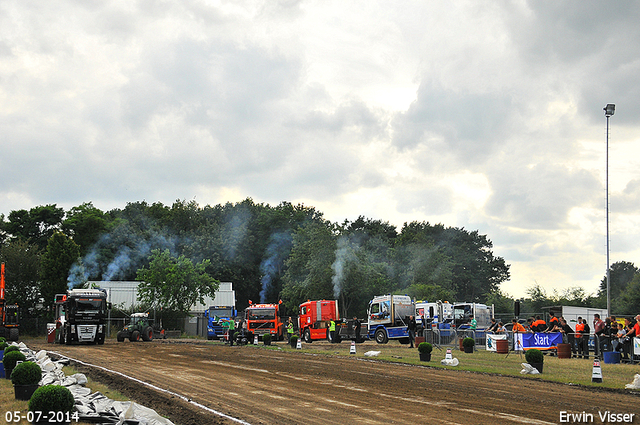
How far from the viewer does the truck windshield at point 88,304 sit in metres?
36.8

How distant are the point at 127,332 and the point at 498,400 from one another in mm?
35080

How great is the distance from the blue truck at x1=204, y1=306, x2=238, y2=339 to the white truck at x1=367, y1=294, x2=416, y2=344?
14038mm

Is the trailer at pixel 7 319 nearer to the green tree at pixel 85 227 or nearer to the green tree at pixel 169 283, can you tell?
the green tree at pixel 169 283

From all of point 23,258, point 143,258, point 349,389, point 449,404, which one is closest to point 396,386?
point 349,389

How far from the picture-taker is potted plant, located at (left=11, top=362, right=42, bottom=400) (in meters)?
11.8

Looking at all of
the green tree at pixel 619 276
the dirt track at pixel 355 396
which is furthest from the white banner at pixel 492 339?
the green tree at pixel 619 276

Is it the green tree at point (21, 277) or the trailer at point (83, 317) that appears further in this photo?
the green tree at point (21, 277)

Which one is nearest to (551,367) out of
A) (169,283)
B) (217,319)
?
(217,319)

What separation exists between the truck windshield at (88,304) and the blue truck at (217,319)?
472 inches

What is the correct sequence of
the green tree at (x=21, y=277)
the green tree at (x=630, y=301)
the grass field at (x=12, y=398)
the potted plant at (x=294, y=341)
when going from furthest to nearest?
1. the green tree at (x=630, y=301)
2. the green tree at (x=21, y=277)
3. the potted plant at (x=294, y=341)
4. the grass field at (x=12, y=398)

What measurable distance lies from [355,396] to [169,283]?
4302 cm

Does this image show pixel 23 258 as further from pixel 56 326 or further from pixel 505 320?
pixel 505 320

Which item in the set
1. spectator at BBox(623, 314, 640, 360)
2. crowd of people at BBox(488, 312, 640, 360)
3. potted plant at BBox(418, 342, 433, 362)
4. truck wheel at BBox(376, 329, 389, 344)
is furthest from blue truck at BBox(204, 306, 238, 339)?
spectator at BBox(623, 314, 640, 360)

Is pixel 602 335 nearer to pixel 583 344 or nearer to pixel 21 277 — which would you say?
pixel 583 344
